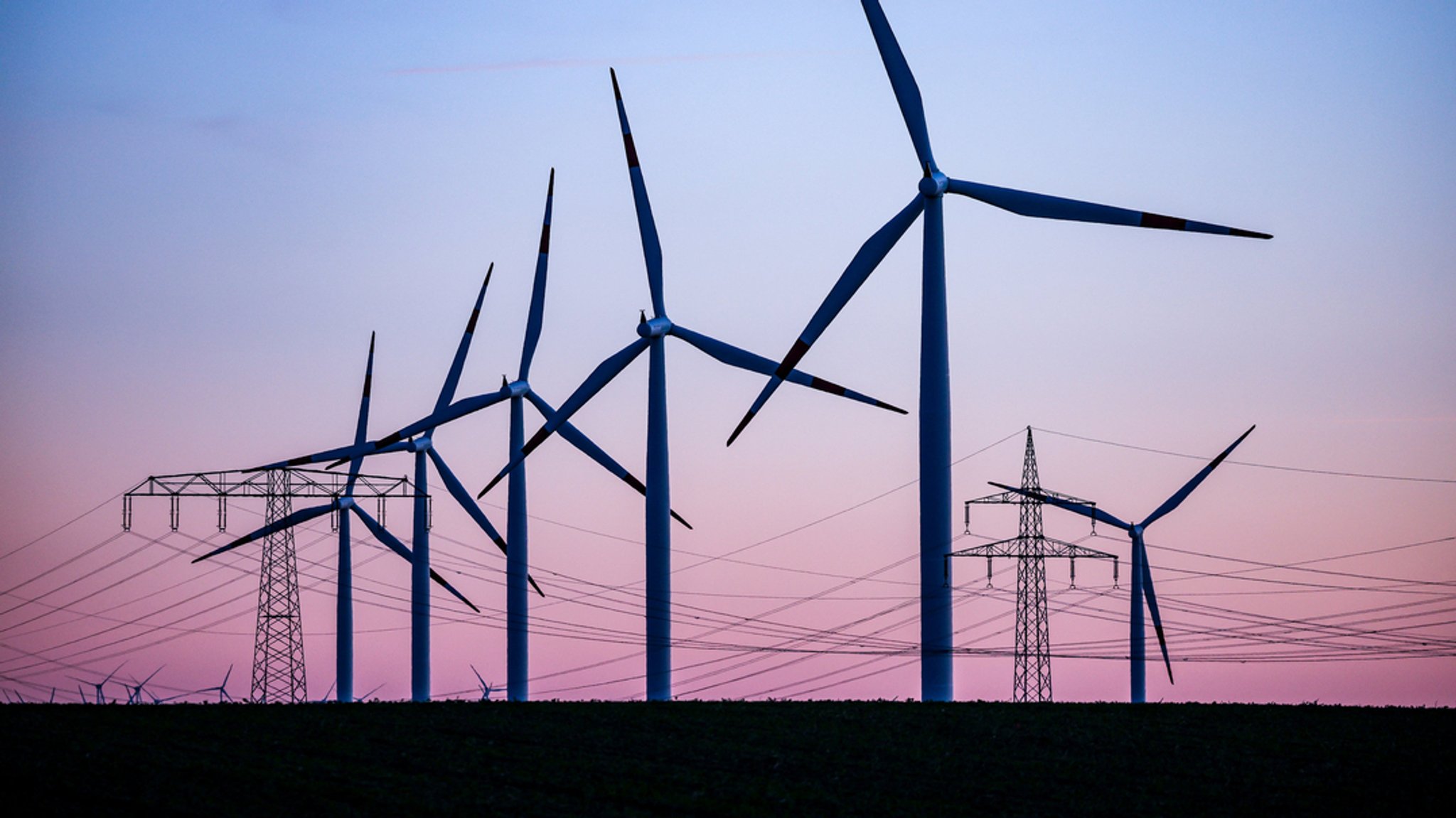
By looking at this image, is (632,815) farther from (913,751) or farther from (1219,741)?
(1219,741)

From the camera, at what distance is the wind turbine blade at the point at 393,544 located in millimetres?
109438

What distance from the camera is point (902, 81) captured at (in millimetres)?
73062

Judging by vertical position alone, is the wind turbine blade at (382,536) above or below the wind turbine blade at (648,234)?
below

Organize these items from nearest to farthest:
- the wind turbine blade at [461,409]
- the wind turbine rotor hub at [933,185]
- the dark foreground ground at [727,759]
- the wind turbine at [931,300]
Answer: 1. the dark foreground ground at [727,759]
2. the wind turbine at [931,300]
3. the wind turbine rotor hub at [933,185]
4. the wind turbine blade at [461,409]

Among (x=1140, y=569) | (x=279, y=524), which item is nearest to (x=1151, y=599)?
(x=1140, y=569)

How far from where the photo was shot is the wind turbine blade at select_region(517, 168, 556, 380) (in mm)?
101188

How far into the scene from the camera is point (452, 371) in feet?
361

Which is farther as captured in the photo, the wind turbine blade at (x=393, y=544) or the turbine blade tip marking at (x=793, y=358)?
the wind turbine blade at (x=393, y=544)

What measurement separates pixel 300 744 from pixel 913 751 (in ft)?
61.7

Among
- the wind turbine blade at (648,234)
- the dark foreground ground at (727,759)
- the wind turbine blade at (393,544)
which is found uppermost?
the wind turbine blade at (648,234)

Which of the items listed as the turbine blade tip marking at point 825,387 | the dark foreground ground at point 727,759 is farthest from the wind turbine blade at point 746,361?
the dark foreground ground at point 727,759

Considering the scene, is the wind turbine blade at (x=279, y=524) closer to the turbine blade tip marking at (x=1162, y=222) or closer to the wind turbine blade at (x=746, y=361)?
the wind turbine blade at (x=746, y=361)

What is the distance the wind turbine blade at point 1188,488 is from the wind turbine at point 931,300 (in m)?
30.8

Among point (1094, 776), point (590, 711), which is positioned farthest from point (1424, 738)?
point (590, 711)
